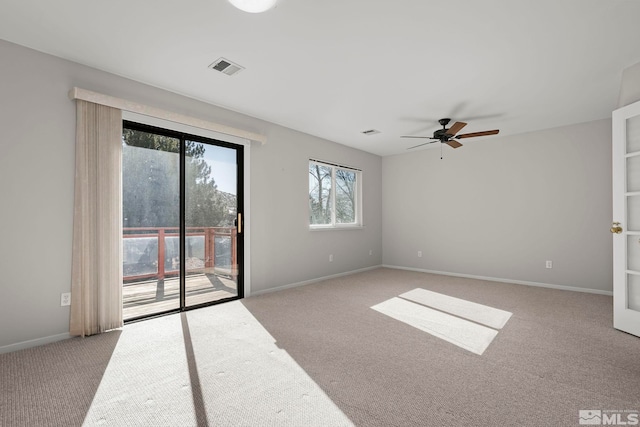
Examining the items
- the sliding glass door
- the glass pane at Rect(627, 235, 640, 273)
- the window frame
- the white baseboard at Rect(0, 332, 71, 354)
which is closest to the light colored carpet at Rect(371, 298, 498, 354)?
the glass pane at Rect(627, 235, 640, 273)

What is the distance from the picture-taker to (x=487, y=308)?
361cm

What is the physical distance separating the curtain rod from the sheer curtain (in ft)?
0.24

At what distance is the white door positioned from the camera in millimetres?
2777

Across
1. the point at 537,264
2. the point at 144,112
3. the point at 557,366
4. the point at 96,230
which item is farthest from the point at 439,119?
the point at 96,230

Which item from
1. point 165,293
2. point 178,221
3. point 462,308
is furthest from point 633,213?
point 165,293

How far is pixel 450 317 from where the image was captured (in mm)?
3291

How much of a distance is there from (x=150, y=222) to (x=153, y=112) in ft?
3.85

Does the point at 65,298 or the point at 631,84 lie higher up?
the point at 631,84

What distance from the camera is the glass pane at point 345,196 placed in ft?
19.3

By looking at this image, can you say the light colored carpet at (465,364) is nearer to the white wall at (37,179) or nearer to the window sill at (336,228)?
the window sill at (336,228)

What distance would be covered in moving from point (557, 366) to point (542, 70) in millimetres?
2637

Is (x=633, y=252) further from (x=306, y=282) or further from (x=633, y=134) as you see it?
(x=306, y=282)

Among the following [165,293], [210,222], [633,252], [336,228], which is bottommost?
[165,293]

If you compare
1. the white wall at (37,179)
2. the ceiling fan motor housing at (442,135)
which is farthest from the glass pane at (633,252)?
the white wall at (37,179)
